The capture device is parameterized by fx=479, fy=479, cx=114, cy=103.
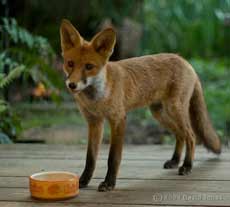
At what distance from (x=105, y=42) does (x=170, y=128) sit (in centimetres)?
104

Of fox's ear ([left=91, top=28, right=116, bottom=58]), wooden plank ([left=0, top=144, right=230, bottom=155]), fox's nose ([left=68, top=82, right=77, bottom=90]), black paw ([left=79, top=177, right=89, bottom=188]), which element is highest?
fox's ear ([left=91, top=28, right=116, bottom=58])

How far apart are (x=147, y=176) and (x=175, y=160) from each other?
0.37 m

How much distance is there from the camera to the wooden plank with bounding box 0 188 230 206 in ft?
8.28

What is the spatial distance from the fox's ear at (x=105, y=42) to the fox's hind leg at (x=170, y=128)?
0.85 meters

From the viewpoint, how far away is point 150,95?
125 inches

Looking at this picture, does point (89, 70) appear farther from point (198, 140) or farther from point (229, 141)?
point (229, 141)

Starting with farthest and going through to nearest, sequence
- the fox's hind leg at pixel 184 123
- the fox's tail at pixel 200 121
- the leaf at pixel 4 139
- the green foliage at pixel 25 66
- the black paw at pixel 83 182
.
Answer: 1. the green foliage at pixel 25 66
2. the leaf at pixel 4 139
3. the fox's tail at pixel 200 121
4. the fox's hind leg at pixel 184 123
5. the black paw at pixel 83 182

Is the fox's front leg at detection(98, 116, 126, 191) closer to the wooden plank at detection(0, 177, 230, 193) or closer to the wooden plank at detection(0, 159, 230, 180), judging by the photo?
the wooden plank at detection(0, 177, 230, 193)

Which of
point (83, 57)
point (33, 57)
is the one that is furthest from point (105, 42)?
point (33, 57)

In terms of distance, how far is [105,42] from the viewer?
2.70 m

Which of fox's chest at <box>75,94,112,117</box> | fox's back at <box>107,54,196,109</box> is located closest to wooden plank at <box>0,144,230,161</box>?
fox's back at <box>107,54,196,109</box>

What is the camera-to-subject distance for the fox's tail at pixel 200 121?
3.50 m

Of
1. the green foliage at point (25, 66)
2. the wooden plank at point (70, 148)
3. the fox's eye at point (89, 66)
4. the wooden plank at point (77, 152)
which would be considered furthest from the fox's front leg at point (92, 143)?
the green foliage at point (25, 66)

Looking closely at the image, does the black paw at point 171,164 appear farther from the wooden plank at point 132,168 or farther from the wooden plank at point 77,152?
the wooden plank at point 77,152
